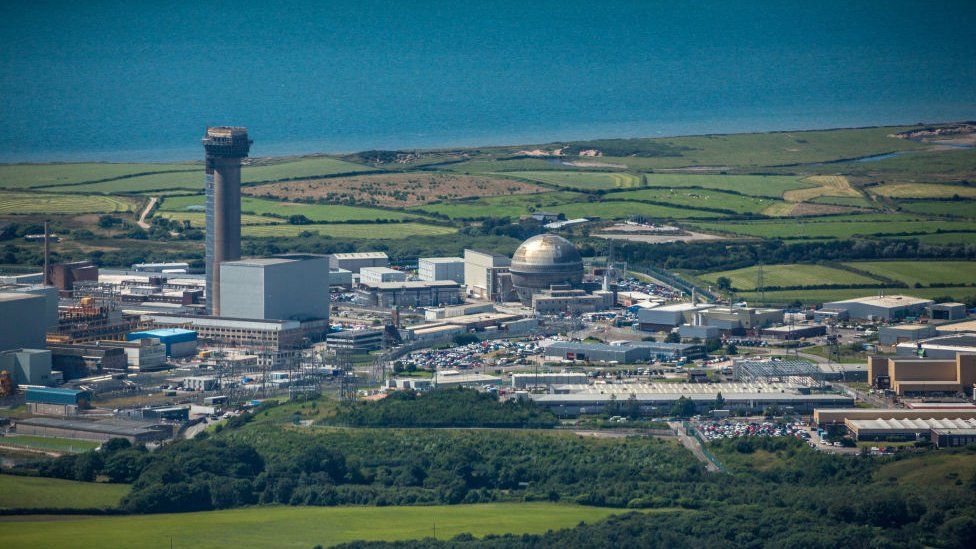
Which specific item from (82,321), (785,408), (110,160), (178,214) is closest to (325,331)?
(82,321)

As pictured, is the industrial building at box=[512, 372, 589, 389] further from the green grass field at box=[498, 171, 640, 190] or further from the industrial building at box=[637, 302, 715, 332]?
the green grass field at box=[498, 171, 640, 190]

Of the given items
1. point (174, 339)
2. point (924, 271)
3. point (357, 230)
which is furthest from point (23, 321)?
point (924, 271)

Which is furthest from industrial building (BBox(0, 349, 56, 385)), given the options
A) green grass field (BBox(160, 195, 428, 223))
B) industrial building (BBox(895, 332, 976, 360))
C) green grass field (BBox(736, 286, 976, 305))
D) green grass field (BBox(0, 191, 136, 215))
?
green grass field (BBox(160, 195, 428, 223))

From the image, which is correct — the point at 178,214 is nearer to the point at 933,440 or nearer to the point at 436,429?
the point at 436,429

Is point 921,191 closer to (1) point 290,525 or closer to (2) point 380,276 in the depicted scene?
(2) point 380,276

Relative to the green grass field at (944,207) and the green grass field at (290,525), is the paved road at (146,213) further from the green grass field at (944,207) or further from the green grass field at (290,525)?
the green grass field at (290,525)

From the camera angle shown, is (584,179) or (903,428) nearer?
(903,428)

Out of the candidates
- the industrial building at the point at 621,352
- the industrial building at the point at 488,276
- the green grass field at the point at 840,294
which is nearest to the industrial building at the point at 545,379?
the industrial building at the point at 621,352
